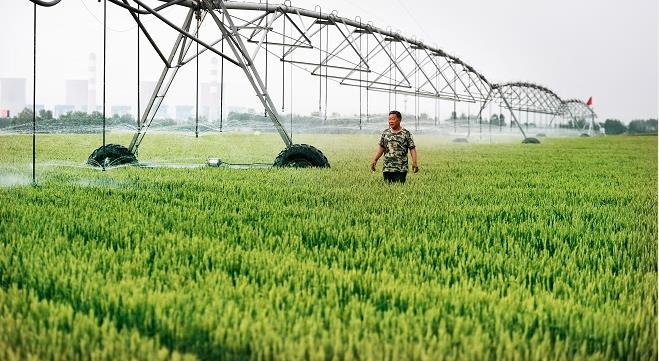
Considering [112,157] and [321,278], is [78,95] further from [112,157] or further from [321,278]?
[321,278]

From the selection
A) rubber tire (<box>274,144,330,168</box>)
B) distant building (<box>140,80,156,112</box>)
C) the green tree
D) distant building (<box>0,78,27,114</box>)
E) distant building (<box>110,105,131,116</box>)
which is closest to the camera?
distant building (<box>0,78,27,114</box>)

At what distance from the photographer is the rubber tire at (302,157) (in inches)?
448

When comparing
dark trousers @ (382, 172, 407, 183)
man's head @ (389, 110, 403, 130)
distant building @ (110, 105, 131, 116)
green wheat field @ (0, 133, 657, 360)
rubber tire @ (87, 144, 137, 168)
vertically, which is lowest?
green wheat field @ (0, 133, 657, 360)

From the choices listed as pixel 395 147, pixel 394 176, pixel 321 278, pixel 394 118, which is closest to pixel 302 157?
pixel 394 176

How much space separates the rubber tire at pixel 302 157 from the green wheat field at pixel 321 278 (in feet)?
12.1

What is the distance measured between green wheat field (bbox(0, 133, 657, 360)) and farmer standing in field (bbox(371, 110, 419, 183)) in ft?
4.75

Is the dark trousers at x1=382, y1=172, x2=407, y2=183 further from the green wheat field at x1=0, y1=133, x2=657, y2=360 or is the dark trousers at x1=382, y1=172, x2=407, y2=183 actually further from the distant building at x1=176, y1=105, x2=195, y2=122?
the distant building at x1=176, y1=105, x2=195, y2=122

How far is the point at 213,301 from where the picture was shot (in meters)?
3.06

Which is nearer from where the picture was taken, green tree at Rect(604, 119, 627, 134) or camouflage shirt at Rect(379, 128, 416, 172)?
camouflage shirt at Rect(379, 128, 416, 172)

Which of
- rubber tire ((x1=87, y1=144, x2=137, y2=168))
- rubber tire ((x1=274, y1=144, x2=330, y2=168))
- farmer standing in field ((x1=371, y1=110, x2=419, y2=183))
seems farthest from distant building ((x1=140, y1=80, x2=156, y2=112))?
farmer standing in field ((x1=371, y1=110, x2=419, y2=183))

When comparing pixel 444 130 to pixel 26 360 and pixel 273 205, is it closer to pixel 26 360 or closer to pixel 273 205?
pixel 273 205

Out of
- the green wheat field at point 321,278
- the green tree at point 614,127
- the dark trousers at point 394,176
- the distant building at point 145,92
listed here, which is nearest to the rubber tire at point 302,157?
the dark trousers at point 394,176

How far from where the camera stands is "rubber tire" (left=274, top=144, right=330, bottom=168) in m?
Answer: 11.4

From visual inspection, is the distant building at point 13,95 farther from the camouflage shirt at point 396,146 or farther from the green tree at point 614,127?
the green tree at point 614,127
